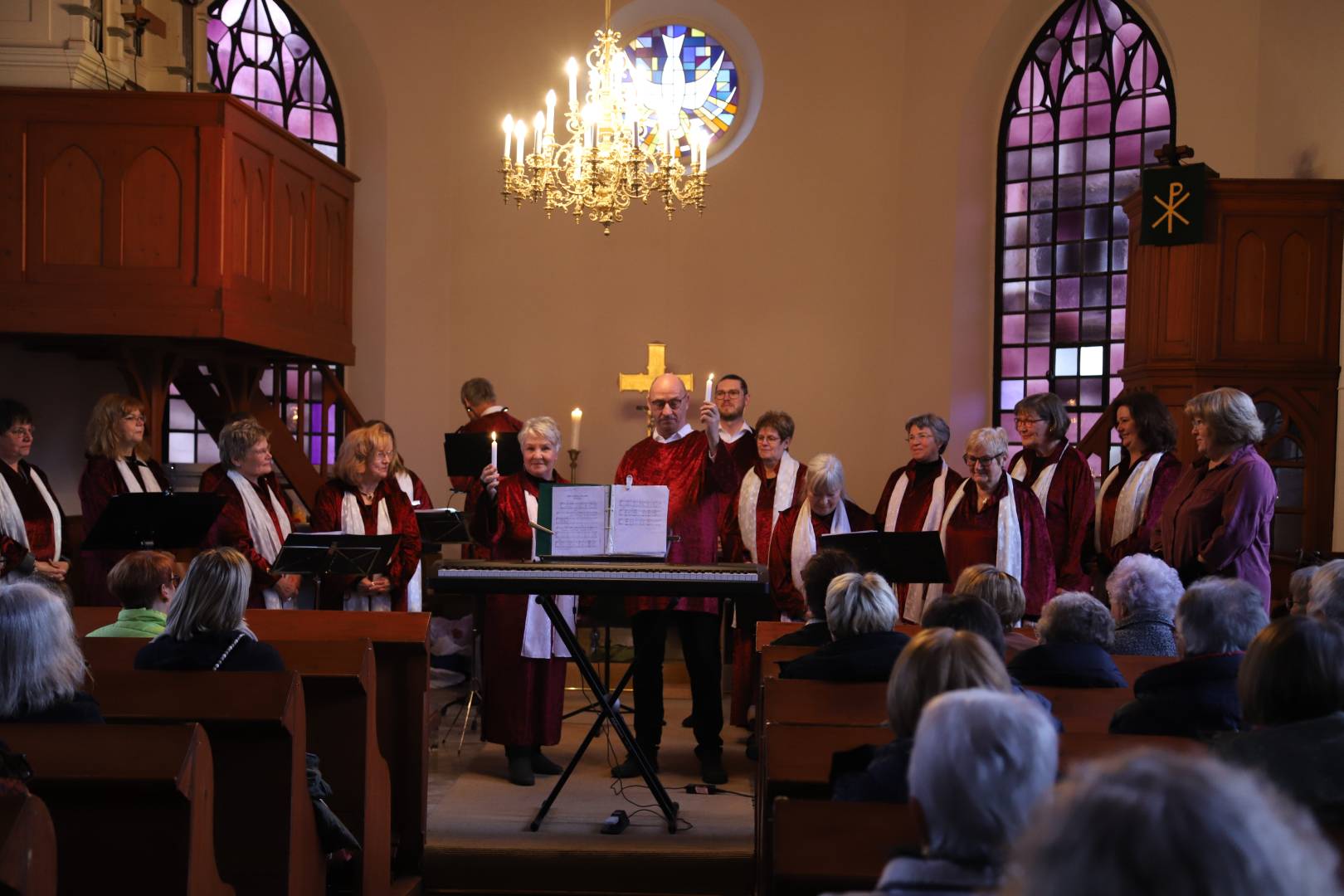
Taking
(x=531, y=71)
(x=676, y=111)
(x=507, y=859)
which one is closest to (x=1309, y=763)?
(x=507, y=859)

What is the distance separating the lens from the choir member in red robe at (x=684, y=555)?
5.96m

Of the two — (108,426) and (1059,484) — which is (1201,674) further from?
(108,426)

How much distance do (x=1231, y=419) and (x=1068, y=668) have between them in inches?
87.9

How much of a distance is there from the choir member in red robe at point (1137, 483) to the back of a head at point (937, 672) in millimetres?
4592

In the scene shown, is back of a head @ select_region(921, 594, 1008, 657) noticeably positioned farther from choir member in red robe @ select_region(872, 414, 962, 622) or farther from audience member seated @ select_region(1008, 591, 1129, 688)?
choir member in red robe @ select_region(872, 414, 962, 622)

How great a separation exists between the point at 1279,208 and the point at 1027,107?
3.32m

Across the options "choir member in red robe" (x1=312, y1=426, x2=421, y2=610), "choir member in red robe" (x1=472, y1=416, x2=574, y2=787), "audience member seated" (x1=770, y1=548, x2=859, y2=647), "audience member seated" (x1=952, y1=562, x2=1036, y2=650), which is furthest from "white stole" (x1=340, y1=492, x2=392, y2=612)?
"audience member seated" (x1=952, y1=562, x2=1036, y2=650)

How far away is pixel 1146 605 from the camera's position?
15.5ft

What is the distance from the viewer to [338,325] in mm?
9961

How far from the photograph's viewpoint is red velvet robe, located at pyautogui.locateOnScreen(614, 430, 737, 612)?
6.37 m

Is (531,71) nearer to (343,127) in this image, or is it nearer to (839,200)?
(343,127)

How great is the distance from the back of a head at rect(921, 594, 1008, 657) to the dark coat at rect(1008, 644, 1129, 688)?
44 cm

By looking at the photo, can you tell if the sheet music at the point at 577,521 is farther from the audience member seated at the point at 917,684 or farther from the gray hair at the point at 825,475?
the audience member seated at the point at 917,684

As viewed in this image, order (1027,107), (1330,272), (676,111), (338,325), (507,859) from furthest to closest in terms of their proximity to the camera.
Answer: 1. (1027,107)
2. (338,325)
3. (1330,272)
4. (676,111)
5. (507,859)
